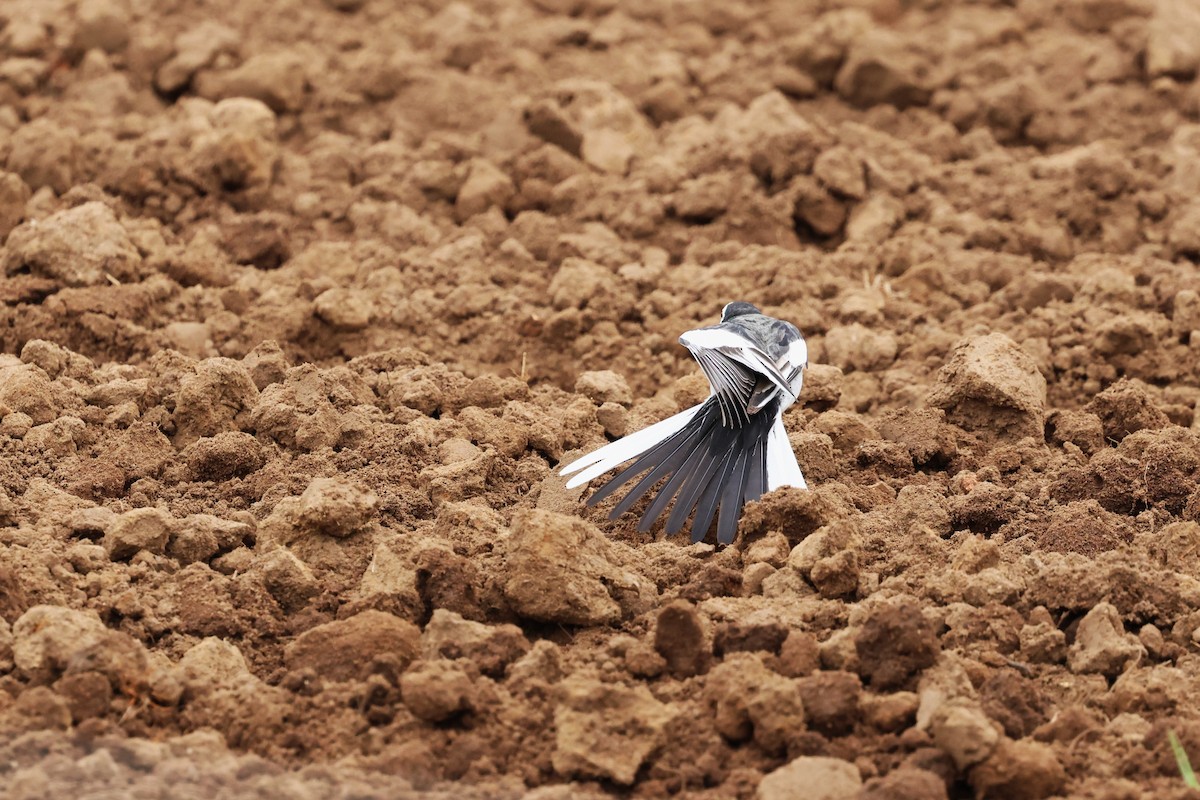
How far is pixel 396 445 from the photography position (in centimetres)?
465

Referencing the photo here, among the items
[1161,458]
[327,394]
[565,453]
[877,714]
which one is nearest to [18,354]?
[327,394]

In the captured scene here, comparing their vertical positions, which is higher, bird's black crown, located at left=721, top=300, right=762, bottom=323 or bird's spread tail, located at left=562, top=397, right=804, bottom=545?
bird's black crown, located at left=721, top=300, right=762, bottom=323

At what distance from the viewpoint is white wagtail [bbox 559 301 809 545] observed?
440cm

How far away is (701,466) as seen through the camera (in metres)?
4.54

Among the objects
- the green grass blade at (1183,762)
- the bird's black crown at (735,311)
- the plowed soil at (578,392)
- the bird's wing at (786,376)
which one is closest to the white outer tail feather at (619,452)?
the plowed soil at (578,392)

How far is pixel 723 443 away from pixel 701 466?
13cm

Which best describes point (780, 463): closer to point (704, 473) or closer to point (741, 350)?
point (704, 473)

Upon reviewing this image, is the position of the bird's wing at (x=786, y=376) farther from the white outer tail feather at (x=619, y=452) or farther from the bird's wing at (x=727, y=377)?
the white outer tail feather at (x=619, y=452)

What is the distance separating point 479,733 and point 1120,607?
5.03ft

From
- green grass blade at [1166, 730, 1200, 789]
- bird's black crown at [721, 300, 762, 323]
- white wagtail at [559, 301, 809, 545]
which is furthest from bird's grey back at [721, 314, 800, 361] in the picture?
green grass blade at [1166, 730, 1200, 789]

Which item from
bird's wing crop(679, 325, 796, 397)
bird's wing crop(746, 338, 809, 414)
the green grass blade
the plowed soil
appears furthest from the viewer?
bird's wing crop(746, 338, 809, 414)

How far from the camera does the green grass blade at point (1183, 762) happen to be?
3246 mm

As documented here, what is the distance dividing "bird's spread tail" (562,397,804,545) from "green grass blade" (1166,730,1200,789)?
4.22 ft

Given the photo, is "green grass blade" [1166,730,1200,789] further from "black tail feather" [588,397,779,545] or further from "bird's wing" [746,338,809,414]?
"bird's wing" [746,338,809,414]
